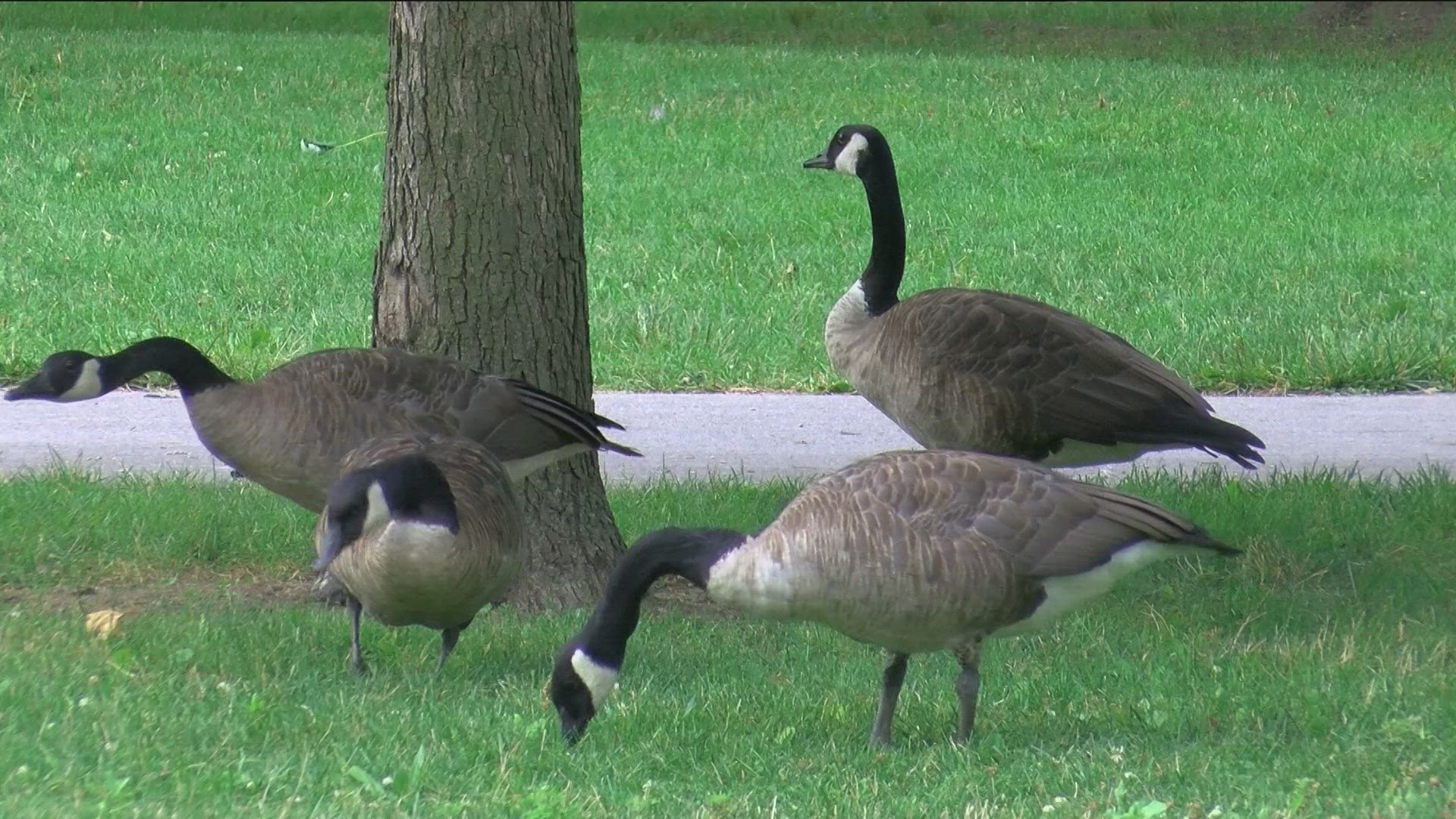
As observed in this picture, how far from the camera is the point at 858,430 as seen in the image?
8.26 m

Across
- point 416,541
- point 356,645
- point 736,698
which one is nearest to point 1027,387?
point 736,698

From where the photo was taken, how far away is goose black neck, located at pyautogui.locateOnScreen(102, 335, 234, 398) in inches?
236

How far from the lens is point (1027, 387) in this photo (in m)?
6.32

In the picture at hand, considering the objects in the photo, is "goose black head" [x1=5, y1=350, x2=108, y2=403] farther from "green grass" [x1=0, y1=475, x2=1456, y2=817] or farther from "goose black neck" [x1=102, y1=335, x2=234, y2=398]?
"green grass" [x1=0, y1=475, x2=1456, y2=817]

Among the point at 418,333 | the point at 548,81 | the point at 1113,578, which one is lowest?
the point at 1113,578

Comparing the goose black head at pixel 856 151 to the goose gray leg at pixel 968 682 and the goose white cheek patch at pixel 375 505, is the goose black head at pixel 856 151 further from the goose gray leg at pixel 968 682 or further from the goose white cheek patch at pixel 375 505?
the goose gray leg at pixel 968 682

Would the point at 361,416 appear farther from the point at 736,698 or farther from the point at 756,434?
the point at 756,434

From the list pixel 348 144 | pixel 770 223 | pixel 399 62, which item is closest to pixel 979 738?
pixel 399 62

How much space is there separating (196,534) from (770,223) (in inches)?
228

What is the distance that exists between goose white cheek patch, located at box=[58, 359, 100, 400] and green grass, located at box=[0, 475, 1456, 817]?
0.59 meters

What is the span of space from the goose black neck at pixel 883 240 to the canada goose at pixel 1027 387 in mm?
464

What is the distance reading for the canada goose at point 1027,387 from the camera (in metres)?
6.32

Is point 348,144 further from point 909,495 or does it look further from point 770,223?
point 909,495

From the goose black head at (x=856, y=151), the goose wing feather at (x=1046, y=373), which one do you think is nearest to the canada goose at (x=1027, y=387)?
the goose wing feather at (x=1046, y=373)
